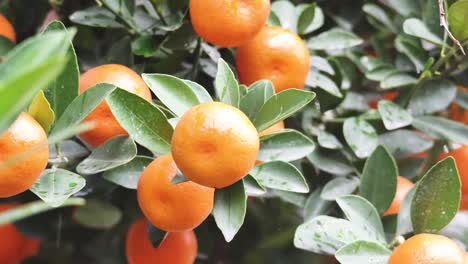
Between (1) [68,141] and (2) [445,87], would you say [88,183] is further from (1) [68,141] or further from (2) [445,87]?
(2) [445,87]

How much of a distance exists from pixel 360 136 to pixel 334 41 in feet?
0.53

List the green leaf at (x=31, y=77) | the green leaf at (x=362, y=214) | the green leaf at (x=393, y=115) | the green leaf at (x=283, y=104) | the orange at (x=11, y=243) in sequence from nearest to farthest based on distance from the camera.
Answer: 1. the green leaf at (x=31, y=77)
2. the green leaf at (x=283, y=104)
3. the green leaf at (x=362, y=214)
4. the green leaf at (x=393, y=115)
5. the orange at (x=11, y=243)

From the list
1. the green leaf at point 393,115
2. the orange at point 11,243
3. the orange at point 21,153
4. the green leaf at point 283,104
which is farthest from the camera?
the orange at point 11,243

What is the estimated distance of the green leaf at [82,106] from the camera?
788mm

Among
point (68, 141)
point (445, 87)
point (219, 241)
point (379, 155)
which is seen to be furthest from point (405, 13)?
point (68, 141)

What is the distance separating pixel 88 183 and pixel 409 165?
0.50 metres

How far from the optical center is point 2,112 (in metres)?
0.44

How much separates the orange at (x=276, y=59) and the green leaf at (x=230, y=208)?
203mm

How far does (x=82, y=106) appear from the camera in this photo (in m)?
0.81

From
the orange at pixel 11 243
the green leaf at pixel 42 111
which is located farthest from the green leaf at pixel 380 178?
the orange at pixel 11 243

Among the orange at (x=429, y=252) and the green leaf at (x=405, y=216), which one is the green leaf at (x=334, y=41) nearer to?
the green leaf at (x=405, y=216)

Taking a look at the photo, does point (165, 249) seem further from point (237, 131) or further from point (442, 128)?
point (442, 128)

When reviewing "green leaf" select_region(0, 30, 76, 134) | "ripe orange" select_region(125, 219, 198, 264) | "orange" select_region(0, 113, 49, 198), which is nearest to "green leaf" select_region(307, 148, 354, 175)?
"ripe orange" select_region(125, 219, 198, 264)

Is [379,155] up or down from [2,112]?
down
